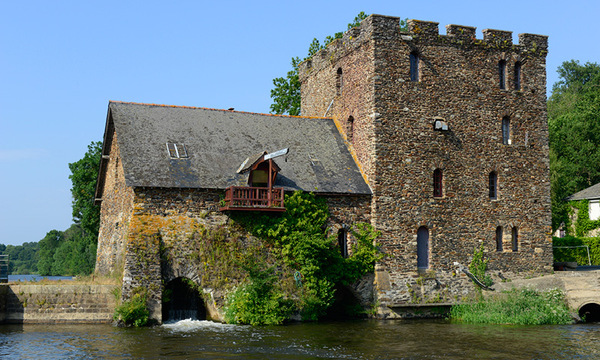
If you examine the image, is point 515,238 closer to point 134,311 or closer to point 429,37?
point 429,37

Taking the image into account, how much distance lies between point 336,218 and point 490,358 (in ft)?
35.2

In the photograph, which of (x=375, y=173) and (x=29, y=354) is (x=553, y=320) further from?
(x=29, y=354)

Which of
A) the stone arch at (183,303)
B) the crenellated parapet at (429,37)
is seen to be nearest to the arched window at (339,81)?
the crenellated parapet at (429,37)

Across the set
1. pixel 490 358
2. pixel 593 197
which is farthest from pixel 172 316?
pixel 593 197

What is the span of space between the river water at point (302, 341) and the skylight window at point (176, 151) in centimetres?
656

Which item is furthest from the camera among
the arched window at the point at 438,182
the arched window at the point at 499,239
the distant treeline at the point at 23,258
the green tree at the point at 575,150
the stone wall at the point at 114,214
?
the distant treeline at the point at 23,258

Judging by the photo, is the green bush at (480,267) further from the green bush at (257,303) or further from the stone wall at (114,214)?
the stone wall at (114,214)

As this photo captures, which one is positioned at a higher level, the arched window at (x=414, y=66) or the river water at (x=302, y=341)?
the arched window at (x=414, y=66)

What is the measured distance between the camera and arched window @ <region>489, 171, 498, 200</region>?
1240 inches

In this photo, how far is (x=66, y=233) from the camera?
10619cm

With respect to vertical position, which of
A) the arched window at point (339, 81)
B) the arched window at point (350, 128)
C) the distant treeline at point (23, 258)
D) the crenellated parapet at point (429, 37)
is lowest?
the distant treeline at point (23, 258)

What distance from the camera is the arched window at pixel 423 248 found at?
29797mm

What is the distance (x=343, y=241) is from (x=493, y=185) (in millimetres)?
7762

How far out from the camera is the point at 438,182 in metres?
30.5
